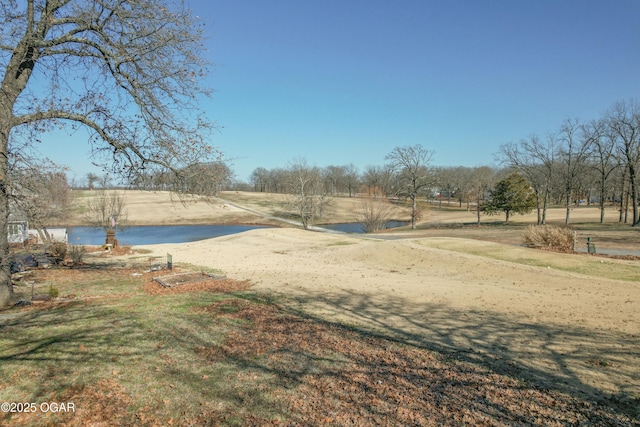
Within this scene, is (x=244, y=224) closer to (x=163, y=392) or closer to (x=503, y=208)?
(x=503, y=208)

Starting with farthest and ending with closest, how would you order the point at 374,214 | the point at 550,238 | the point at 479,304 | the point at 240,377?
the point at 374,214 → the point at 550,238 → the point at 479,304 → the point at 240,377

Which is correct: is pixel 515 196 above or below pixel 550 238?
above

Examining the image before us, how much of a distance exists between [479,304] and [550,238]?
41.1 feet

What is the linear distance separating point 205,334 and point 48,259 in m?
13.1

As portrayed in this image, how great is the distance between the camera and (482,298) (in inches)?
428

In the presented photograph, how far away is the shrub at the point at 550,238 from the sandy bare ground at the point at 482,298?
1.75 metres

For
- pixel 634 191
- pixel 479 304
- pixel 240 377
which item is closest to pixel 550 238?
pixel 479 304

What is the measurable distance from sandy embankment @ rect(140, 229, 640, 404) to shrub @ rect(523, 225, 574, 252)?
5162 mm

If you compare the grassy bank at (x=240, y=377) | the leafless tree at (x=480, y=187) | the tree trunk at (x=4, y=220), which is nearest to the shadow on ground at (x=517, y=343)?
the grassy bank at (x=240, y=377)

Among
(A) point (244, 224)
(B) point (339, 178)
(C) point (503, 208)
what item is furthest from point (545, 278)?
(B) point (339, 178)

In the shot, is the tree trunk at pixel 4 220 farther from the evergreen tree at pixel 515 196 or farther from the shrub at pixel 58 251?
the evergreen tree at pixel 515 196

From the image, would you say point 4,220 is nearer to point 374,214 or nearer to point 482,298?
point 482,298

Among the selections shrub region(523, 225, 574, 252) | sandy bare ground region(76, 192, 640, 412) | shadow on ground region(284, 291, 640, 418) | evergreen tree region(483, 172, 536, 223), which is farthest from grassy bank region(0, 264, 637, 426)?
evergreen tree region(483, 172, 536, 223)

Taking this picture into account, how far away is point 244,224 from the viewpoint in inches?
2505
